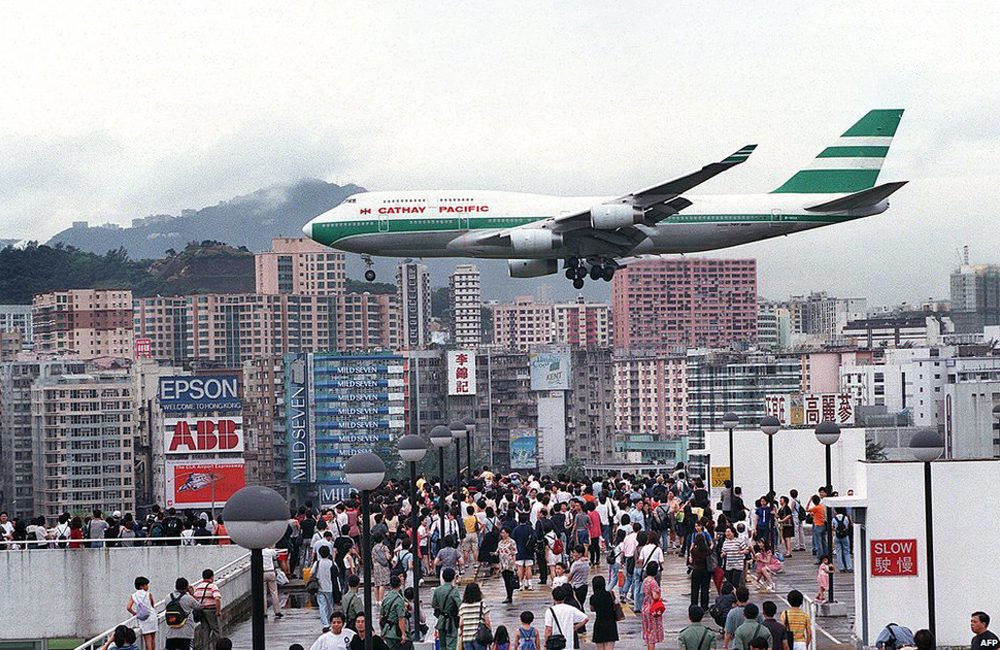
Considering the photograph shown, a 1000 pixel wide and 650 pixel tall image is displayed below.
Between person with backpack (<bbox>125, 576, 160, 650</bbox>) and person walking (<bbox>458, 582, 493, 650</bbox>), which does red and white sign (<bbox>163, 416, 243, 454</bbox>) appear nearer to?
person with backpack (<bbox>125, 576, 160, 650</bbox>)

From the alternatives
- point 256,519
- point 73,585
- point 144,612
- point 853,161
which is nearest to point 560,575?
point 144,612

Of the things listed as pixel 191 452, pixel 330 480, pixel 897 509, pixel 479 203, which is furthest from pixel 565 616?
pixel 330 480

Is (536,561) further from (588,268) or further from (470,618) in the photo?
(588,268)

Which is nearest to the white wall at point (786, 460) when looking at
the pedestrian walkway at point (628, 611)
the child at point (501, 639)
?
the pedestrian walkway at point (628, 611)

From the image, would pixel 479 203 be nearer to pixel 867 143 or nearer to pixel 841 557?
pixel 867 143

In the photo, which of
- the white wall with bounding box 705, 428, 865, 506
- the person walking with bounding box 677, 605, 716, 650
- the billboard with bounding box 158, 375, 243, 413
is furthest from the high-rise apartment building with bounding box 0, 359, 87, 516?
the person walking with bounding box 677, 605, 716, 650
